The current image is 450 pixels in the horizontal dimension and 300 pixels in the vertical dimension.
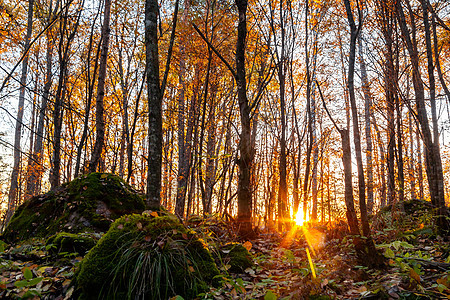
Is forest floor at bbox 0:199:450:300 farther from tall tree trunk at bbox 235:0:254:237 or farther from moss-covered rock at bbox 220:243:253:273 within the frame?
tall tree trunk at bbox 235:0:254:237

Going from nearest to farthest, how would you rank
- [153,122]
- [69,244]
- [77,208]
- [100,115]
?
1. [69,244]
2. [153,122]
3. [77,208]
4. [100,115]

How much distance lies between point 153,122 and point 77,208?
1.83 m

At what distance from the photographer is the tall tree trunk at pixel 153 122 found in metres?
3.26

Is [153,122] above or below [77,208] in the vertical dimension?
above

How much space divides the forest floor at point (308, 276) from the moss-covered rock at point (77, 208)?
0.45 meters

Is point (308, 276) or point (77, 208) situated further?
point (77, 208)

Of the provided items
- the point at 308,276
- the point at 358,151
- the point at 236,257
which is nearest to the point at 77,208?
the point at 236,257

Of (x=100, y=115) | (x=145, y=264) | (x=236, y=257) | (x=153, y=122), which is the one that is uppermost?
(x=100, y=115)

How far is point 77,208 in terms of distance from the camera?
3764mm

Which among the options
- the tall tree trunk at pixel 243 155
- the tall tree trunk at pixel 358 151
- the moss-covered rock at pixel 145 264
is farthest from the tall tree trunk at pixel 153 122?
the tall tree trunk at pixel 358 151

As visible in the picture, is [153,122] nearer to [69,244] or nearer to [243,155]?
[243,155]

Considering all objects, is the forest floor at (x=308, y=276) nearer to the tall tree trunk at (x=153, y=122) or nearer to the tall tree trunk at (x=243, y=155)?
the tall tree trunk at (x=243, y=155)

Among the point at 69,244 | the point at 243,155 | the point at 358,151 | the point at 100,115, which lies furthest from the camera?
the point at 100,115

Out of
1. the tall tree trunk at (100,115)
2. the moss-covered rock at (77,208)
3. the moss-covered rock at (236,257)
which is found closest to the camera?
the moss-covered rock at (236,257)
